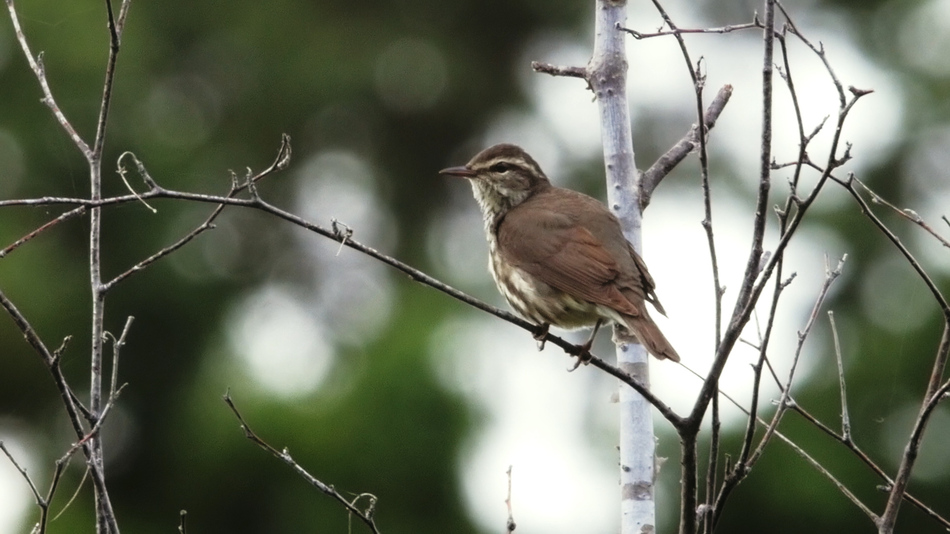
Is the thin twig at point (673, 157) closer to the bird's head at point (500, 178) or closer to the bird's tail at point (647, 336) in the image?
the bird's tail at point (647, 336)

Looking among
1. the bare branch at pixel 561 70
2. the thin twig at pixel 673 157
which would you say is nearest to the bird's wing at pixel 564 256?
the thin twig at pixel 673 157

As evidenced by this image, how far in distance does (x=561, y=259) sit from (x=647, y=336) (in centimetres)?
103

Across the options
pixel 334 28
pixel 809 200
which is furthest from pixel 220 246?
pixel 809 200

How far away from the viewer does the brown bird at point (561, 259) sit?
561 cm

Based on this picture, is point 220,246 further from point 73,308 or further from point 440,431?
point 440,431

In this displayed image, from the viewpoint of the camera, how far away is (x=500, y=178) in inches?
276

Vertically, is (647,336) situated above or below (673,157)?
below

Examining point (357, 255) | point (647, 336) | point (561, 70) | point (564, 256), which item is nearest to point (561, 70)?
point (561, 70)

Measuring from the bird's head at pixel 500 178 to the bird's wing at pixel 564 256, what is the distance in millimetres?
239

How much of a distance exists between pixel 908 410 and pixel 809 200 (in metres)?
7.19

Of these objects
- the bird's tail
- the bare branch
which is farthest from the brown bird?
the bare branch

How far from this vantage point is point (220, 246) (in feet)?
49.4

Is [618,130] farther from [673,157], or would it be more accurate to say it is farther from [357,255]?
[357,255]

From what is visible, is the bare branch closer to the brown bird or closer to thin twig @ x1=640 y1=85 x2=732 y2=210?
thin twig @ x1=640 y1=85 x2=732 y2=210
